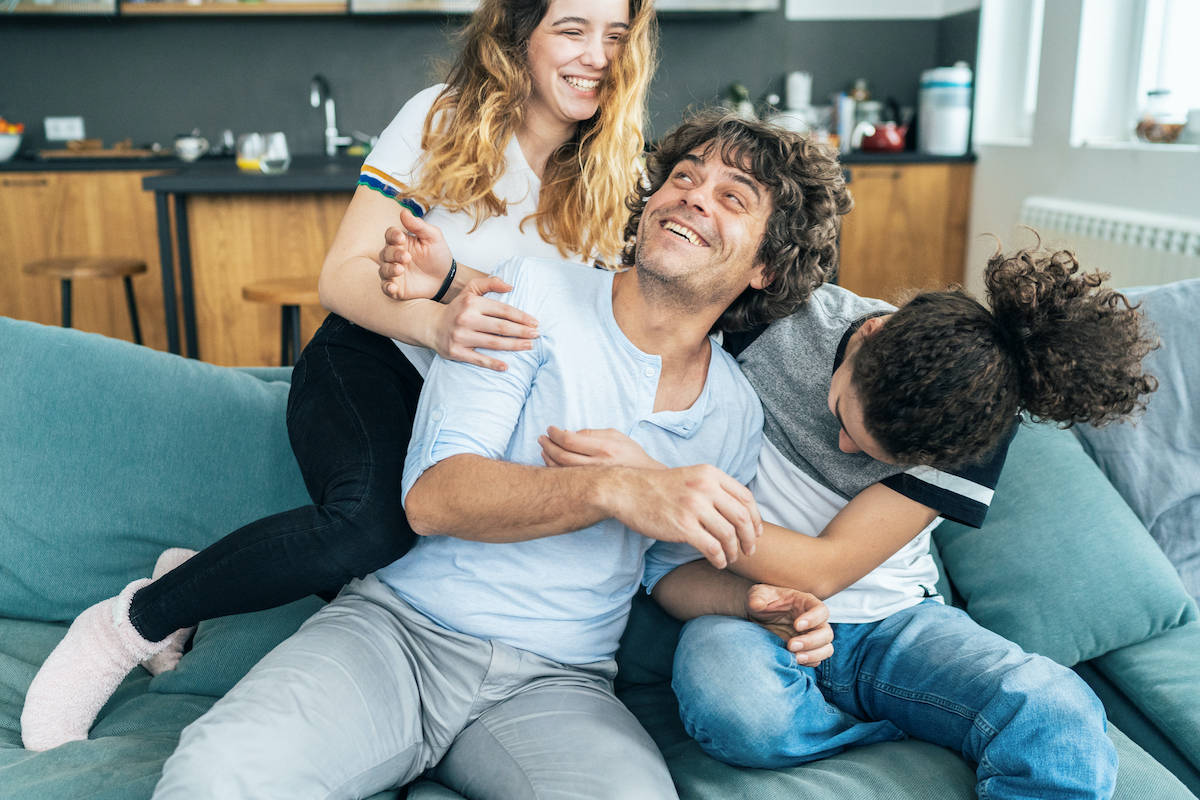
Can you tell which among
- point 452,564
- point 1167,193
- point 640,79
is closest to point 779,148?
point 640,79

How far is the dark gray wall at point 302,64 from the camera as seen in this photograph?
4945 millimetres

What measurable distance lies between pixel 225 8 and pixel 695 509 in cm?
449

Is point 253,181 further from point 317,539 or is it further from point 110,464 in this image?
point 317,539

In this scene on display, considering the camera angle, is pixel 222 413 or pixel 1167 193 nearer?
pixel 222 413

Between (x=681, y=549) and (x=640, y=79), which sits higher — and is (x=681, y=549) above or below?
below

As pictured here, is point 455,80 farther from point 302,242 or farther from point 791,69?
point 791,69

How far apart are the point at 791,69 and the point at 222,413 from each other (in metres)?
4.16

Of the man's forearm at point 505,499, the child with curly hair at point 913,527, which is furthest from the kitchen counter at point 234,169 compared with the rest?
the child with curly hair at point 913,527

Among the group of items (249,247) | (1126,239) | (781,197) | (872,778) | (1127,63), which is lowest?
(872,778)

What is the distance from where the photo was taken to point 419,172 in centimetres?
173

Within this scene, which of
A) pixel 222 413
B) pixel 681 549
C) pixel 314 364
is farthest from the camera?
pixel 222 413

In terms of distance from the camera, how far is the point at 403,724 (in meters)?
1.24

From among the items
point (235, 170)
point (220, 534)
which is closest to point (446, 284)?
point (220, 534)

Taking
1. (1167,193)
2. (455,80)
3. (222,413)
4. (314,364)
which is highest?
(455,80)
